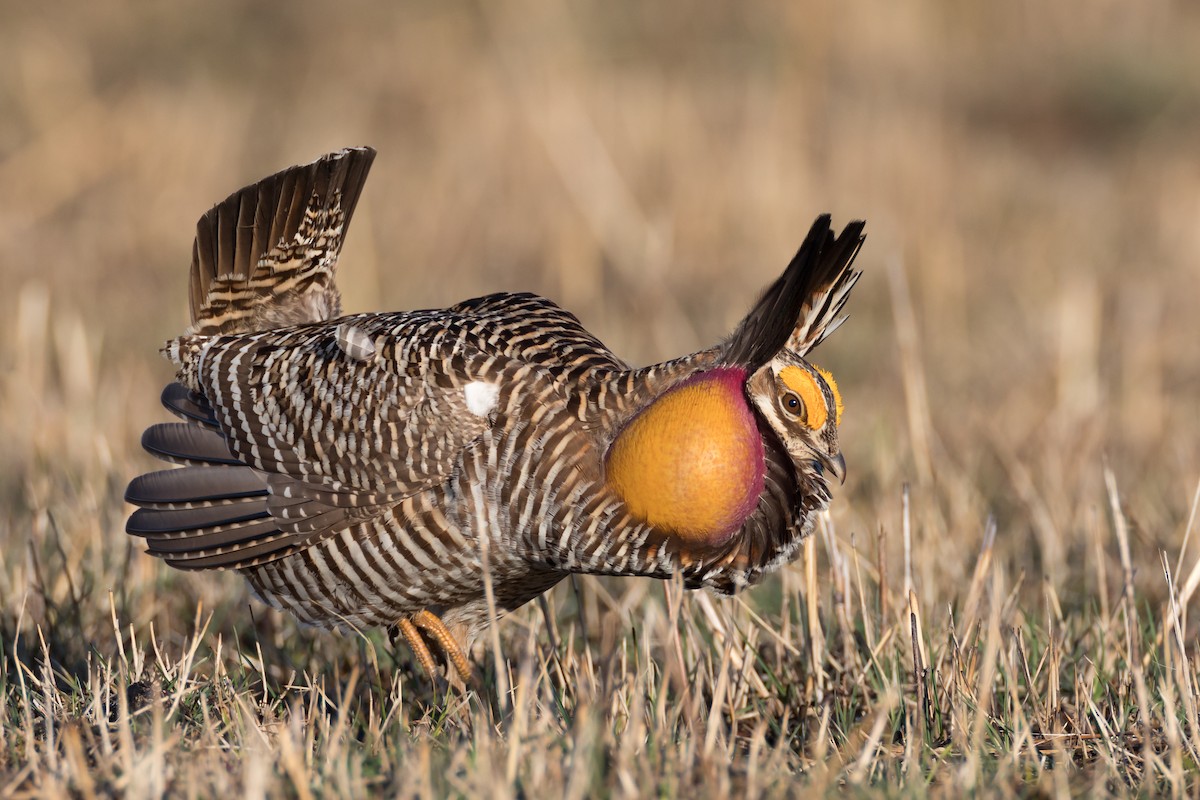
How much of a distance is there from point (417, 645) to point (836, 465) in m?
1.04

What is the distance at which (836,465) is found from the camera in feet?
9.70

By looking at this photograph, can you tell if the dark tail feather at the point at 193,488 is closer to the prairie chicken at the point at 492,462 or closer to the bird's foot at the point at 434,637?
the prairie chicken at the point at 492,462

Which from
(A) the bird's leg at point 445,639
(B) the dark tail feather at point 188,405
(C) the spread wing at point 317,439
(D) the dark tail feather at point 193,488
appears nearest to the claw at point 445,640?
(A) the bird's leg at point 445,639

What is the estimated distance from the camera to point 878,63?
36.5 ft

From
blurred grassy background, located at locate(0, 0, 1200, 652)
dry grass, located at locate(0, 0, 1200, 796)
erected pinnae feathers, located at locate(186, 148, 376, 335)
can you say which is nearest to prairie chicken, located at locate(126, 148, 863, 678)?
dry grass, located at locate(0, 0, 1200, 796)

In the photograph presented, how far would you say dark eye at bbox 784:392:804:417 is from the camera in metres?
2.98

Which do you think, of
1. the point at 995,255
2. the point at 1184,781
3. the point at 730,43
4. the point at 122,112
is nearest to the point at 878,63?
the point at 730,43

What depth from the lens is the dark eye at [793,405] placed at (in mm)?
2984

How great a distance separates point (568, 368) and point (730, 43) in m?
9.86

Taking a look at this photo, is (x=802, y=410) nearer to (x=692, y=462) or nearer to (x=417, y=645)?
(x=692, y=462)

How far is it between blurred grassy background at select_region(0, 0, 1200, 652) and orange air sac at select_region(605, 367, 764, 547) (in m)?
0.91

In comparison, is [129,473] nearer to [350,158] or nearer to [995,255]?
[350,158]

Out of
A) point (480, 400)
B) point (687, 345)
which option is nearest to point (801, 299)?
point (480, 400)

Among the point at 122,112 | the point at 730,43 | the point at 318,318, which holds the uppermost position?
the point at 730,43
